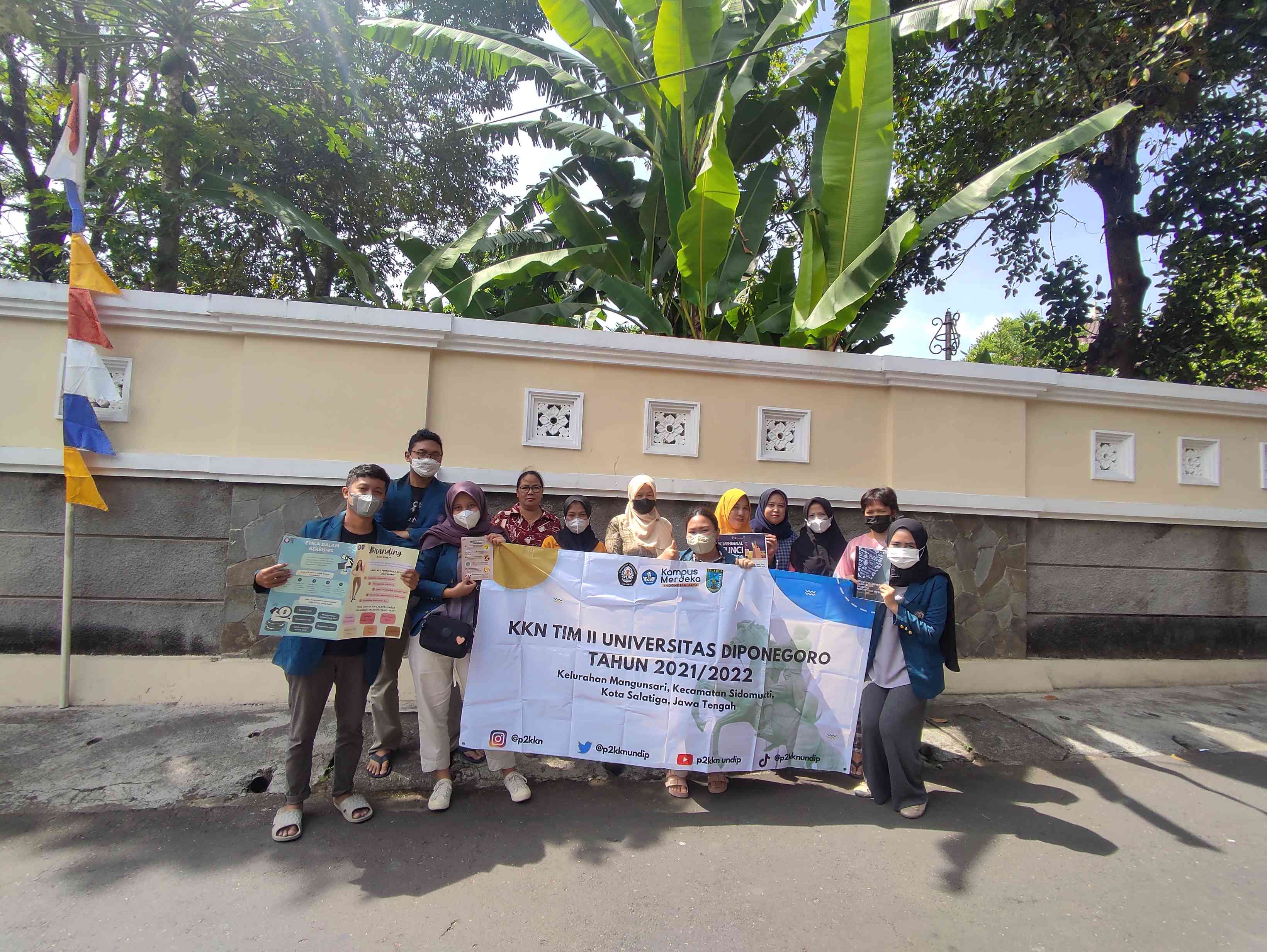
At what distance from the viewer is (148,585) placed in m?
4.75

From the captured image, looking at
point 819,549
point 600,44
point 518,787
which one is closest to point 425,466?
point 518,787

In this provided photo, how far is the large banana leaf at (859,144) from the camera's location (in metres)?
5.47

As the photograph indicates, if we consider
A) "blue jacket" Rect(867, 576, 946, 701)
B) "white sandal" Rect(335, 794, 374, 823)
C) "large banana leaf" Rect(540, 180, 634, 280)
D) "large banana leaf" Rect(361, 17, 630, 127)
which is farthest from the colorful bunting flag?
"blue jacket" Rect(867, 576, 946, 701)

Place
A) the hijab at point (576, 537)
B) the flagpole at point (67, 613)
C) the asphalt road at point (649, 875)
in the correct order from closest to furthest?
the asphalt road at point (649, 875) → the hijab at point (576, 537) → the flagpole at point (67, 613)

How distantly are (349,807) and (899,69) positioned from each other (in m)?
10.3

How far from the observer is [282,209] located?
6.64 meters

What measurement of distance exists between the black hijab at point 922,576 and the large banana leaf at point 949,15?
4771 millimetres

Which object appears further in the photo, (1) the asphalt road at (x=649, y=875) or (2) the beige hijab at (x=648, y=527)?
(2) the beige hijab at (x=648, y=527)

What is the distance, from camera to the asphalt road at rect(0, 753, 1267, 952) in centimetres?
256

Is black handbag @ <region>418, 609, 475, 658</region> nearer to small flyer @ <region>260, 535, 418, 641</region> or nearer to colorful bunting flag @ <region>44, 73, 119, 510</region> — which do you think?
small flyer @ <region>260, 535, 418, 641</region>

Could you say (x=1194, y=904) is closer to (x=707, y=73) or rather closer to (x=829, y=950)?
(x=829, y=950)

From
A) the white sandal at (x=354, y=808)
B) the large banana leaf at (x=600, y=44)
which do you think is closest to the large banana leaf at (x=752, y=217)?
the large banana leaf at (x=600, y=44)

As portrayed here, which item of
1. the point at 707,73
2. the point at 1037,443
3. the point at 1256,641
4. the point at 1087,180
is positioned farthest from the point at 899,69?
the point at 1256,641

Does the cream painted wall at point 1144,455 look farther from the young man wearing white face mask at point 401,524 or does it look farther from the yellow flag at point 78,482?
the yellow flag at point 78,482
